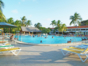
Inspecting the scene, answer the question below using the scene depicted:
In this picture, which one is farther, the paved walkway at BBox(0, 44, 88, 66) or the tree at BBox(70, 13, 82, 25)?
the tree at BBox(70, 13, 82, 25)

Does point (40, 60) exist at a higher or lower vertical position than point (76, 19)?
lower

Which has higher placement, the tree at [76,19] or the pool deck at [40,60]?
the tree at [76,19]

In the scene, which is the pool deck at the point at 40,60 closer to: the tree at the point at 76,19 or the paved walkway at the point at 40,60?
the paved walkway at the point at 40,60

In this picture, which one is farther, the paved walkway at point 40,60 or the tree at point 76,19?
the tree at point 76,19

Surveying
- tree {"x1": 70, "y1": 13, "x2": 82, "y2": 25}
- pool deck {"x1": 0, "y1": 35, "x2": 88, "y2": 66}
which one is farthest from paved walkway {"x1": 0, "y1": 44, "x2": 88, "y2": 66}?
tree {"x1": 70, "y1": 13, "x2": 82, "y2": 25}

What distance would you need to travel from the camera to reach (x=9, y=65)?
3.08m

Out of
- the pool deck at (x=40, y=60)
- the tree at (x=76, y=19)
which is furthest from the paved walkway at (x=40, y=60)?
the tree at (x=76, y=19)

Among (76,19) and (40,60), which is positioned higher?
(76,19)

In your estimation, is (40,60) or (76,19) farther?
(76,19)

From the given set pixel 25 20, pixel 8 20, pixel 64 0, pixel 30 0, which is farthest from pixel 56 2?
pixel 25 20

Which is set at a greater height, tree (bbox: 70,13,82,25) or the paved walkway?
tree (bbox: 70,13,82,25)

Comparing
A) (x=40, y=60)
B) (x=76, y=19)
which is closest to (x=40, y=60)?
(x=40, y=60)

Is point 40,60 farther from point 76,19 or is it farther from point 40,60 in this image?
point 76,19

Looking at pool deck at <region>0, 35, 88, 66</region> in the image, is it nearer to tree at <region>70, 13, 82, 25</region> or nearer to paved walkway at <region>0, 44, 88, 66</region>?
paved walkway at <region>0, 44, 88, 66</region>
